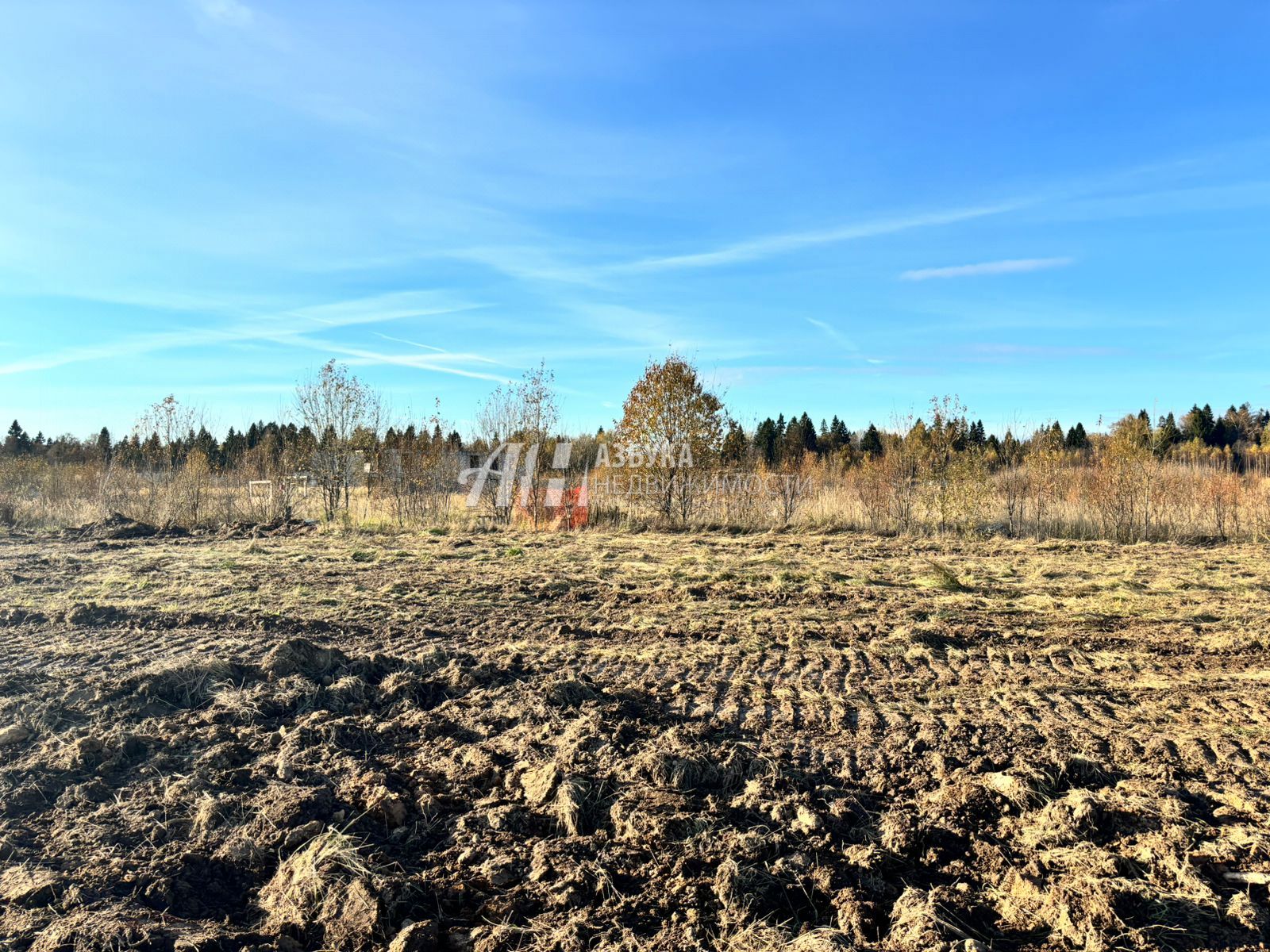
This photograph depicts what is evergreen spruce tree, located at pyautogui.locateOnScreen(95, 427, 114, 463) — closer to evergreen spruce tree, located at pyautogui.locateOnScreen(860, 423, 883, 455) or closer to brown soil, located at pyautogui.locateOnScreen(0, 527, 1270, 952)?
brown soil, located at pyautogui.locateOnScreen(0, 527, 1270, 952)

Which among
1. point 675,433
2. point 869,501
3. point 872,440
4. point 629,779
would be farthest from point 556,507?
point 872,440

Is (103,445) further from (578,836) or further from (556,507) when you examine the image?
(578,836)

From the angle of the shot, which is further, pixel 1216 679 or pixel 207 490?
pixel 207 490

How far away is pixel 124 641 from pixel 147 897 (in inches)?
168

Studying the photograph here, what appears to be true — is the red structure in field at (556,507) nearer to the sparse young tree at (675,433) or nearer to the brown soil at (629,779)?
the sparse young tree at (675,433)

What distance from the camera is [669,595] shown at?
339 inches

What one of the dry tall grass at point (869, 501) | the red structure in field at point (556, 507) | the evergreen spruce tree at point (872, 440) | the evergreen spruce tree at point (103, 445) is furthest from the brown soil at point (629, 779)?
the evergreen spruce tree at point (872, 440)

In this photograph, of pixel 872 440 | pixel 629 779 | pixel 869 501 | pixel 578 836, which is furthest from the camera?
pixel 872 440

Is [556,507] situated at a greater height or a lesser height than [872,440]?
lesser

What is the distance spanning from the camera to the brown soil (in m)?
2.64

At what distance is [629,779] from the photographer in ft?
11.8

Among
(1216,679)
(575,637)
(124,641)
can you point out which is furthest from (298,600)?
(1216,679)

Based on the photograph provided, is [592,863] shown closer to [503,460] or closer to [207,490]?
[503,460]

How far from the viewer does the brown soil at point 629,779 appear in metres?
2.64
